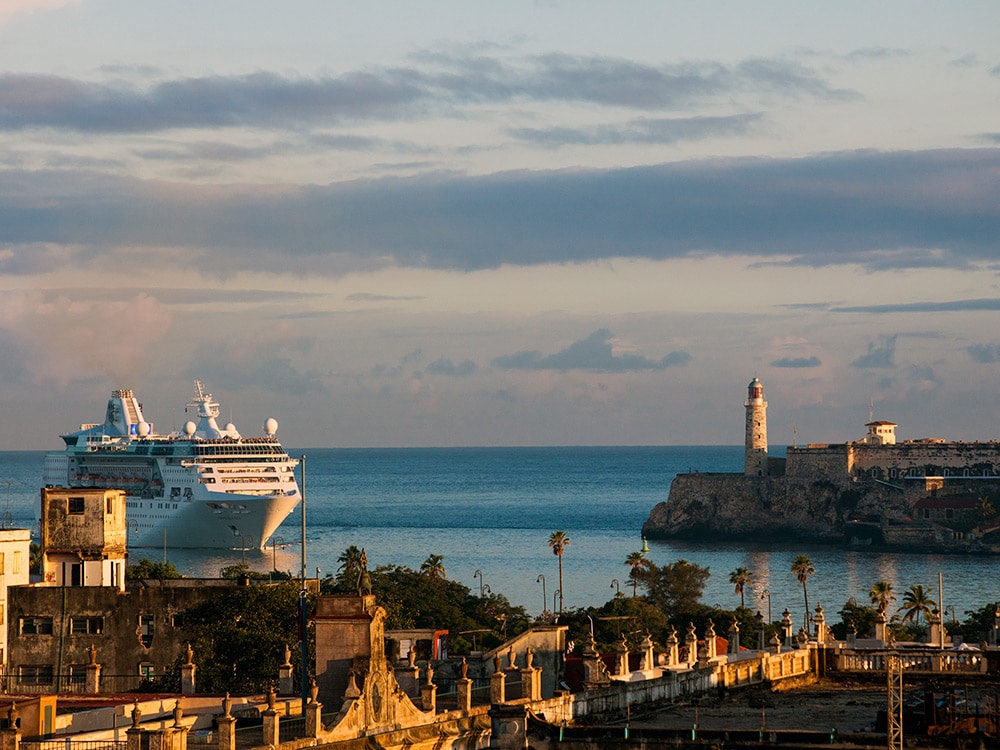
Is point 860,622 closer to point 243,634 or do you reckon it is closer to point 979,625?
point 979,625

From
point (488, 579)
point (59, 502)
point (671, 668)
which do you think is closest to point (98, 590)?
point (59, 502)

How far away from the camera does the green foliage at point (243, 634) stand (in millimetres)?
63062

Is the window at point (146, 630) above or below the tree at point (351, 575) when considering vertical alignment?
below

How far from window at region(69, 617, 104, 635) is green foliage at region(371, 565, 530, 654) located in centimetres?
2827

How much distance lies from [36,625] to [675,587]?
79803mm

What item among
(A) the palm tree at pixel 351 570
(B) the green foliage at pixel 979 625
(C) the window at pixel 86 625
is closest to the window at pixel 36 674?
(C) the window at pixel 86 625

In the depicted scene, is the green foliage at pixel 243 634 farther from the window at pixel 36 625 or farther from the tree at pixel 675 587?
the tree at pixel 675 587

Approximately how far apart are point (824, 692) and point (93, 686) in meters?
20.6

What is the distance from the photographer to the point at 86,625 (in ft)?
219

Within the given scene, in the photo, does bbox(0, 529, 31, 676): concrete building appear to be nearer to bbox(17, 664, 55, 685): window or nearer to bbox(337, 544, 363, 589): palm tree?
bbox(17, 664, 55, 685): window

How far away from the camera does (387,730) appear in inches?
1328

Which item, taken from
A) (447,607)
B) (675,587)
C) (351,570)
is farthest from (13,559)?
(675,587)

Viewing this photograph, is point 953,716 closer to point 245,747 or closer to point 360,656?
point 360,656

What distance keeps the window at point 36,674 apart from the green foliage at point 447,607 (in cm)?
2992
